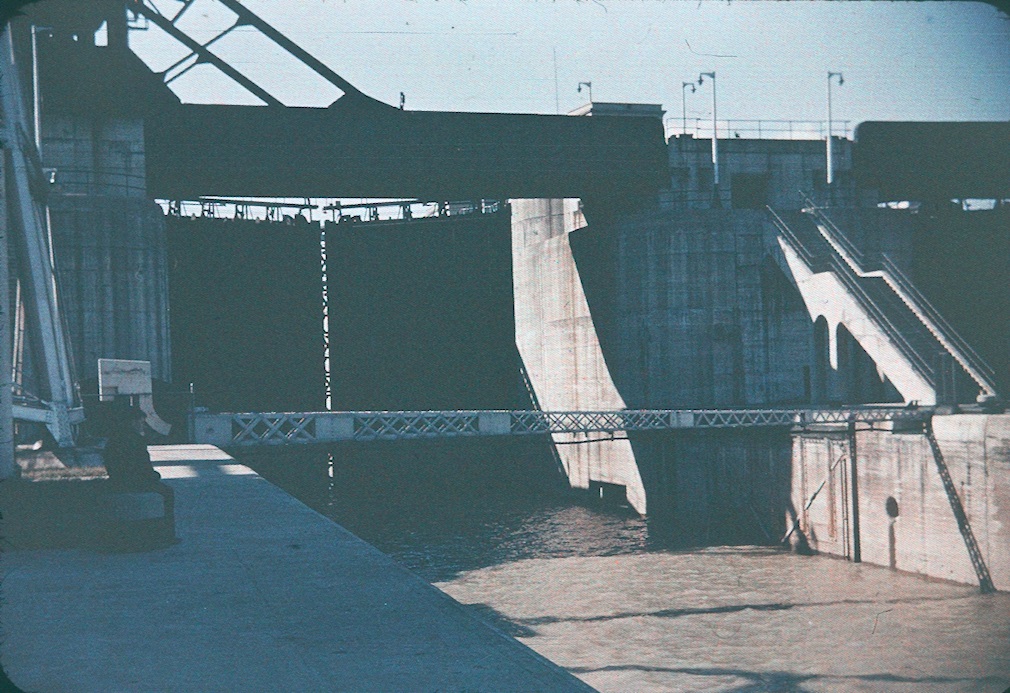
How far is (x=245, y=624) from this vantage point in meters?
14.7

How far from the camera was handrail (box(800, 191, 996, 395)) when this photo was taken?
44.6 m

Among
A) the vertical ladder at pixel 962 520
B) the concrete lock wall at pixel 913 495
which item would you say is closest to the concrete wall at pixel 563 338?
the concrete lock wall at pixel 913 495

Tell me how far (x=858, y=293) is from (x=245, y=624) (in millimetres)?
39877

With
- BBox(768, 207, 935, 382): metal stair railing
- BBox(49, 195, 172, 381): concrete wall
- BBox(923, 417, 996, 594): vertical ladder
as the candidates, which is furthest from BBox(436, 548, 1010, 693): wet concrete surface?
BBox(49, 195, 172, 381): concrete wall

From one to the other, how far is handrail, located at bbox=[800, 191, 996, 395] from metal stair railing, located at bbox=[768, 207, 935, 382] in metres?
0.99

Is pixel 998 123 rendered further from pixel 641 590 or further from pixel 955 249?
pixel 641 590

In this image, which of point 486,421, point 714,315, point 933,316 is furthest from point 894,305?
point 486,421

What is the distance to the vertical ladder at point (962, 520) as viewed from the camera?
35625mm

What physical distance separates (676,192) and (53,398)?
3759 centimetres

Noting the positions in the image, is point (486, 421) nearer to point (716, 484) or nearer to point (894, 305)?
point (716, 484)

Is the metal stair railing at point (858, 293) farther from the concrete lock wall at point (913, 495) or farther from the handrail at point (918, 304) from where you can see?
the concrete lock wall at point (913, 495)

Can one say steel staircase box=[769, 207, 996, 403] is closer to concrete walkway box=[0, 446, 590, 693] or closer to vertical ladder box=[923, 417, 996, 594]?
vertical ladder box=[923, 417, 996, 594]

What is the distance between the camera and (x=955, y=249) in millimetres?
57938

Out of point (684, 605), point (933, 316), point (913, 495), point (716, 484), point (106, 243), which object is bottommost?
point (684, 605)
